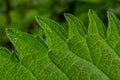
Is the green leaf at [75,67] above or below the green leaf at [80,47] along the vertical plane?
below

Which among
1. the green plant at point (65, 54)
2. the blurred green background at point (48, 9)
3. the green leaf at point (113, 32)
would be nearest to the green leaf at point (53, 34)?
the green plant at point (65, 54)

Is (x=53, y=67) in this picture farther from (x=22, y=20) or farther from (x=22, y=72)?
(x=22, y=20)

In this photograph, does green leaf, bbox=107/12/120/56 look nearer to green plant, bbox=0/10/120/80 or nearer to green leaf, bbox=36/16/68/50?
green plant, bbox=0/10/120/80

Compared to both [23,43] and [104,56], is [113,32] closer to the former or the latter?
[104,56]

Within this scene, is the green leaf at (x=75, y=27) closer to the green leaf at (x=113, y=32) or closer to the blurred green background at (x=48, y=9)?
the green leaf at (x=113, y=32)

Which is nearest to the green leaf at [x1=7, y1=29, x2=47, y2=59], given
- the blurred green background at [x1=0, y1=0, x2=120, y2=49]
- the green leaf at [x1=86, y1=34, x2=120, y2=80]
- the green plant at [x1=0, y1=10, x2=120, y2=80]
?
Answer: the green plant at [x1=0, y1=10, x2=120, y2=80]
